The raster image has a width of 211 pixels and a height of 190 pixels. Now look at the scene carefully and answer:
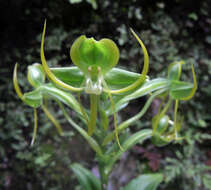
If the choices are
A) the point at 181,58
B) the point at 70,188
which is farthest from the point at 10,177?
the point at 181,58

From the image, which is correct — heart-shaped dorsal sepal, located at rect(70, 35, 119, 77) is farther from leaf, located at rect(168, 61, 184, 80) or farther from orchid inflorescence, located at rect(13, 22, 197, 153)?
leaf, located at rect(168, 61, 184, 80)

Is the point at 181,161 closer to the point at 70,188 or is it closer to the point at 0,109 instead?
the point at 70,188

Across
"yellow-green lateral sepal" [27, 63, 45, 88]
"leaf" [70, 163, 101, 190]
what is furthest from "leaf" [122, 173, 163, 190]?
"yellow-green lateral sepal" [27, 63, 45, 88]

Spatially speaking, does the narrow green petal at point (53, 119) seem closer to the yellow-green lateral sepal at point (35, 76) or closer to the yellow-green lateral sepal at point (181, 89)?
the yellow-green lateral sepal at point (35, 76)

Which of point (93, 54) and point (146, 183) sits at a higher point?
point (93, 54)

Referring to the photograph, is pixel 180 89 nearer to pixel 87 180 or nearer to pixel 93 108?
pixel 93 108

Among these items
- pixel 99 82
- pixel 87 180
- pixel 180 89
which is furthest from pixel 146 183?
pixel 99 82

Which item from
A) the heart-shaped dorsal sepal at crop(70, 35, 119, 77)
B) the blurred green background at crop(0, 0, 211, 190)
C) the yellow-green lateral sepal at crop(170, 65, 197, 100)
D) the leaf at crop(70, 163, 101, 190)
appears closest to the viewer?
the heart-shaped dorsal sepal at crop(70, 35, 119, 77)
